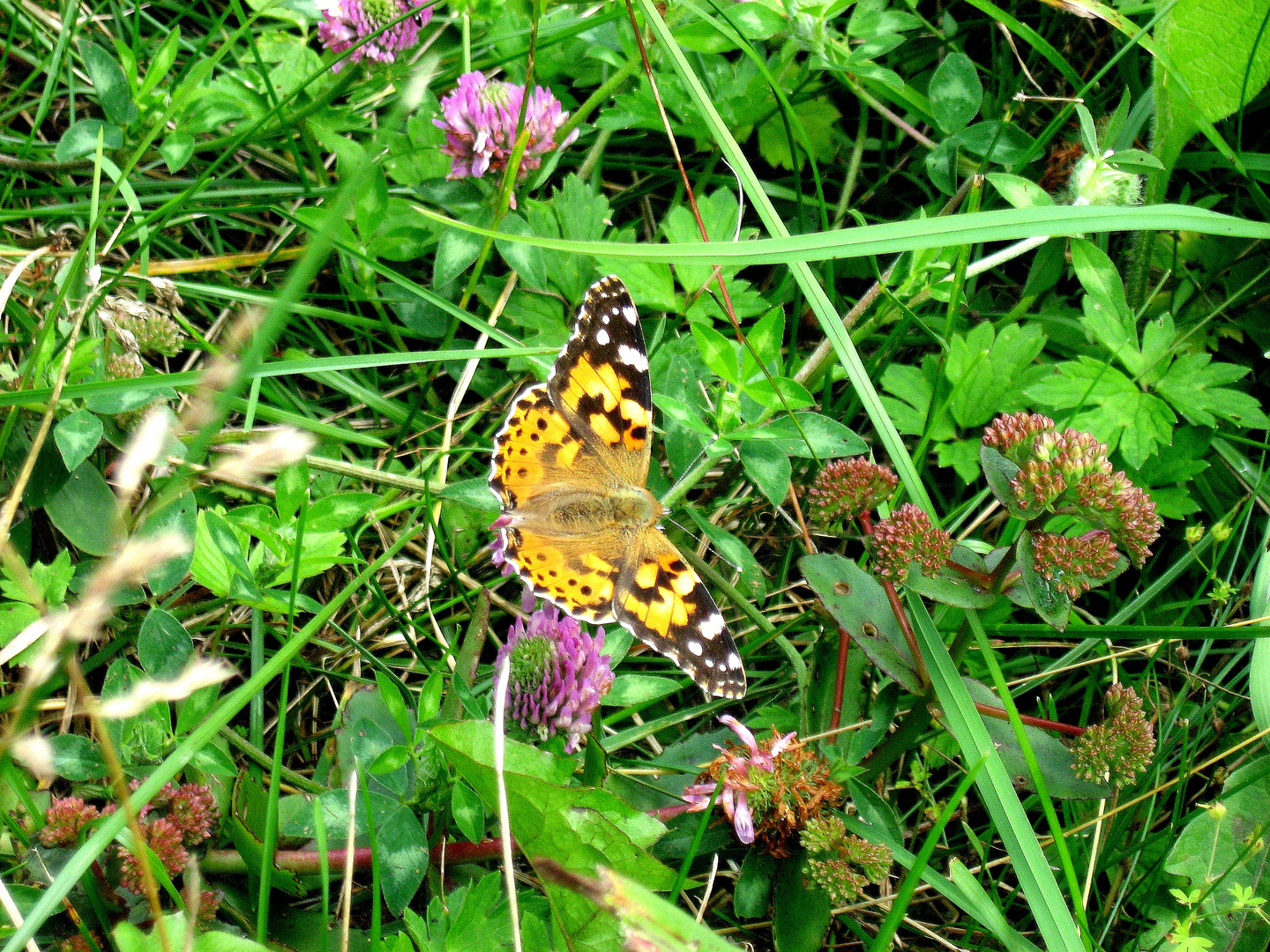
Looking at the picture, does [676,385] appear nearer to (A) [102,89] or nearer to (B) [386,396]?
(B) [386,396]

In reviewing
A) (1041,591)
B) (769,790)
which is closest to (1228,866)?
(1041,591)

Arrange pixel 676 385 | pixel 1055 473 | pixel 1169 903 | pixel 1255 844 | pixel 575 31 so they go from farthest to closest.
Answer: pixel 575 31, pixel 676 385, pixel 1169 903, pixel 1255 844, pixel 1055 473

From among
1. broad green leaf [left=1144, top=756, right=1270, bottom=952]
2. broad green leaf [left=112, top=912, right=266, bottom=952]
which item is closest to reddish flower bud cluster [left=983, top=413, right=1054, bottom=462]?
broad green leaf [left=1144, top=756, right=1270, bottom=952]

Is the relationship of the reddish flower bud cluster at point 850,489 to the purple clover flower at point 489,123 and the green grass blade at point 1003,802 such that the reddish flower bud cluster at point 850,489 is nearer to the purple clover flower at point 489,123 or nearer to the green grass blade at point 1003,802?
the green grass blade at point 1003,802

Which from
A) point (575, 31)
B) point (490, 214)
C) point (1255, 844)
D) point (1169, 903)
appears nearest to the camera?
point (1255, 844)

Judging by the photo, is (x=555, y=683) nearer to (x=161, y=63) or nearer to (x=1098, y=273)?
(x=1098, y=273)

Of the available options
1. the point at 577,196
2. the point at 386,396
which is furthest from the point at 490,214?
the point at 386,396

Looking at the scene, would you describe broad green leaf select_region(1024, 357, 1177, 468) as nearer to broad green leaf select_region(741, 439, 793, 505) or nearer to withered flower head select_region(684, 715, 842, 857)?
broad green leaf select_region(741, 439, 793, 505)
